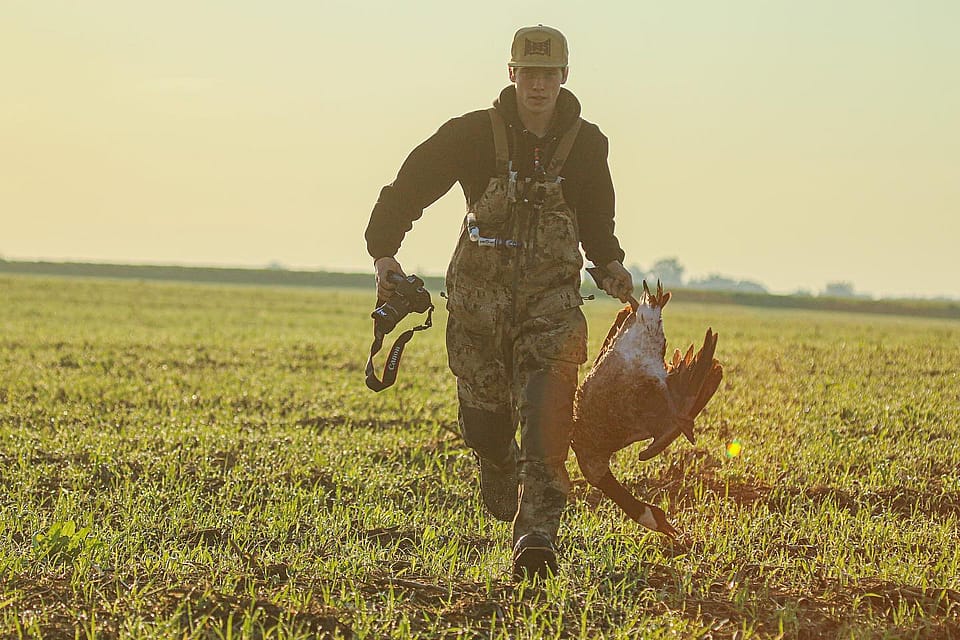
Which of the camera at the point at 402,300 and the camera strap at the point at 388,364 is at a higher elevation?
the camera at the point at 402,300

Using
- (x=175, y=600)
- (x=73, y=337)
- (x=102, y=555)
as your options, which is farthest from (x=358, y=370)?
(x=175, y=600)

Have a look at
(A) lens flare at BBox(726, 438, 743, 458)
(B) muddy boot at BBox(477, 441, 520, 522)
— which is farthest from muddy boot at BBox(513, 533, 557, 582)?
(A) lens flare at BBox(726, 438, 743, 458)

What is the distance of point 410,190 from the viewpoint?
5539 millimetres

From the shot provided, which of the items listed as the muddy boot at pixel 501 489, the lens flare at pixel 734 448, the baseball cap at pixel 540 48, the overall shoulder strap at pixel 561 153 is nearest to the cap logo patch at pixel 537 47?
the baseball cap at pixel 540 48

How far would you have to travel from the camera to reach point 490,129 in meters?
5.36

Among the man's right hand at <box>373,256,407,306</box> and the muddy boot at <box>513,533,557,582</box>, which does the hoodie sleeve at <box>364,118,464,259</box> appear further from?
the muddy boot at <box>513,533,557,582</box>

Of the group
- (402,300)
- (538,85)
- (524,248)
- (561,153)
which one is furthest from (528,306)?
(538,85)

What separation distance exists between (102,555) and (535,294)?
93.8 inches

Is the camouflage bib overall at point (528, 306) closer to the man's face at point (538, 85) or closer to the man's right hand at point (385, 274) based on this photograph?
the man's face at point (538, 85)

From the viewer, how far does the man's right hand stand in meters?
5.44

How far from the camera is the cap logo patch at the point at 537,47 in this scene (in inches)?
202

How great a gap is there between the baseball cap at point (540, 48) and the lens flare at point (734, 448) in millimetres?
4211

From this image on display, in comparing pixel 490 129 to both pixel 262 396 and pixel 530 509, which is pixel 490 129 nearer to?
pixel 530 509

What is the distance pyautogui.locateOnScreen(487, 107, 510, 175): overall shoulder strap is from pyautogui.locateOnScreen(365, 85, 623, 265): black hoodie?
1.7 inches
